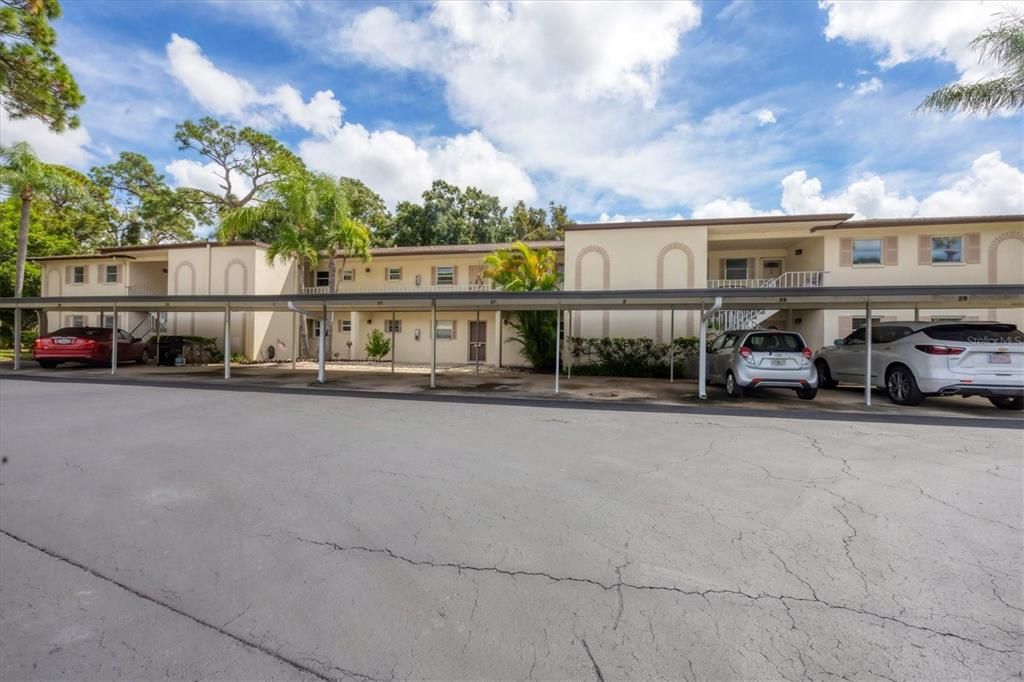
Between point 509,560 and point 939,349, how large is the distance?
30.8 ft

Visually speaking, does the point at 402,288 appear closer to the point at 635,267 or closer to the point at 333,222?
the point at 333,222

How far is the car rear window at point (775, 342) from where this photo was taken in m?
9.68

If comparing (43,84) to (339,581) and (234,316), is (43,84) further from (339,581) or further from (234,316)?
(339,581)

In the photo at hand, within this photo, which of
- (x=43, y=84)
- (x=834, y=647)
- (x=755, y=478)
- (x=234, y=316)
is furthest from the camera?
(x=234, y=316)

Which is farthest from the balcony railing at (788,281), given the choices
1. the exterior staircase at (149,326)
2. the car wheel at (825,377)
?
the exterior staircase at (149,326)

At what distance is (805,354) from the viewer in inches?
378

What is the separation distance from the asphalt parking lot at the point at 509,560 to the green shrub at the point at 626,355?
10520 millimetres

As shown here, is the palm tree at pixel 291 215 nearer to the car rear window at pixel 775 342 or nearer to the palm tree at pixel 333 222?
the palm tree at pixel 333 222

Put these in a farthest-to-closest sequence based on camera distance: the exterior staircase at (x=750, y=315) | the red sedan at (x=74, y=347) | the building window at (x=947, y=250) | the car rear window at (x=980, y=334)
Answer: the building window at (x=947, y=250)
the exterior staircase at (x=750, y=315)
the red sedan at (x=74, y=347)
the car rear window at (x=980, y=334)

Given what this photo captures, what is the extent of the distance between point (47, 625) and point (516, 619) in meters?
2.41

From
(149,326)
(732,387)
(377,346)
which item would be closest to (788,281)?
(732,387)

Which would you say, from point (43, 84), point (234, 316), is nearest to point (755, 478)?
point (43, 84)

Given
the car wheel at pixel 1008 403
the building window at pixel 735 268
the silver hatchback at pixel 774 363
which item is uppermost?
the building window at pixel 735 268

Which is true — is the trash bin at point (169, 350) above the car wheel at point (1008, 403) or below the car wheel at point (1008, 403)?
above
